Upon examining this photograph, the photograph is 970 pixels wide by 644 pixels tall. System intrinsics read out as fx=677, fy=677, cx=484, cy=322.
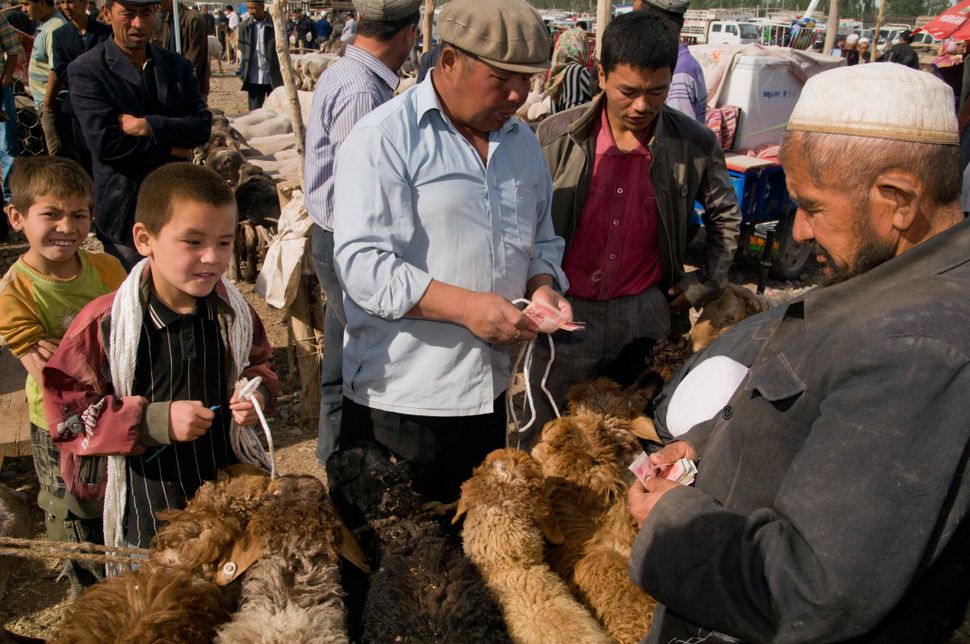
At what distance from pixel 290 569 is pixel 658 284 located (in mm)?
2550

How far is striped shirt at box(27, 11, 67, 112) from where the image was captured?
6758mm

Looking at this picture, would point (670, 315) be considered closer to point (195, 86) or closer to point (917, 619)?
point (917, 619)

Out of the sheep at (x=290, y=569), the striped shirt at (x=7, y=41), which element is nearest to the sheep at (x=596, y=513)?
the sheep at (x=290, y=569)

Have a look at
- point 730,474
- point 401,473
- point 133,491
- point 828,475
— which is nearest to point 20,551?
point 133,491

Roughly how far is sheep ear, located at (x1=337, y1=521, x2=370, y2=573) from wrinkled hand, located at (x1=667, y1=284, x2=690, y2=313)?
2.39 m

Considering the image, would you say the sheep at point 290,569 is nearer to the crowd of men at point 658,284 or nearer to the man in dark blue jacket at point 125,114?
the crowd of men at point 658,284

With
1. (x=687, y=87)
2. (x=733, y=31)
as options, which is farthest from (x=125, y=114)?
(x=733, y=31)

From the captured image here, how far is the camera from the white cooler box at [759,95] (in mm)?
7855

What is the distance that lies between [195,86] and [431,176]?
334cm

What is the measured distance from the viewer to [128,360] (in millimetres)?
2244

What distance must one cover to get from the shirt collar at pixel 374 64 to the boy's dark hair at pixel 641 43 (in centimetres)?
132

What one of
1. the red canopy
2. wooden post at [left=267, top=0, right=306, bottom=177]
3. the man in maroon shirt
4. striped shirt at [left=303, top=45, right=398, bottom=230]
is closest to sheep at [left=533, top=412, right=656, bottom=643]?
the man in maroon shirt

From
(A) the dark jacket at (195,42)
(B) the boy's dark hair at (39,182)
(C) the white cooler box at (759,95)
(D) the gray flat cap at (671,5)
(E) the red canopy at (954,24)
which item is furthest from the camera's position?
(A) the dark jacket at (195,42)

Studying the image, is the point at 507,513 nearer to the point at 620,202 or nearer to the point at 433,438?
the point at 433,438
